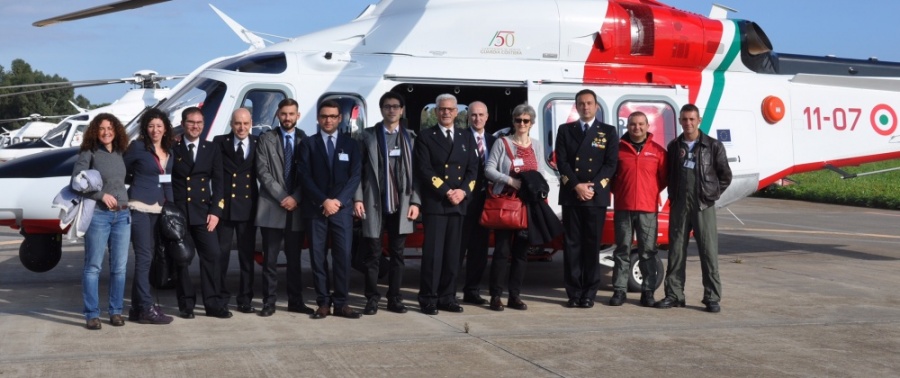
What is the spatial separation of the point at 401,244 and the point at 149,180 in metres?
1.90

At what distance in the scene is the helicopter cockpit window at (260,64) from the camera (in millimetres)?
8492

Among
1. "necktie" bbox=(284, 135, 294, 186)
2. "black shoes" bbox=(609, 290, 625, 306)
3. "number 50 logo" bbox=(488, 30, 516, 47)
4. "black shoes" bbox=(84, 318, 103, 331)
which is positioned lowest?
"black shoes" bbox=(84, 318, 103, 331)

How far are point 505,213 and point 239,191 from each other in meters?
1.99

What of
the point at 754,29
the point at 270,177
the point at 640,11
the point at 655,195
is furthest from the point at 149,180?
the point at 754,29

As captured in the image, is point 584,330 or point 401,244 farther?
point 401,244

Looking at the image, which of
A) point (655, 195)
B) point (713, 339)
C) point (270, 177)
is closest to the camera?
point (713, 339)

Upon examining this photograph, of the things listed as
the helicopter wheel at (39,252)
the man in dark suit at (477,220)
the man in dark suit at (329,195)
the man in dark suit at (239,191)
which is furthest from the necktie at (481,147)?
the helicopter wheel at (39,252)

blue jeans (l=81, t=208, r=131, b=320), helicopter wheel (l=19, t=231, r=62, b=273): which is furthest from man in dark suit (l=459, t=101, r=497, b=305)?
helicopter wheel (l=19, t=231, r=62, b=273)

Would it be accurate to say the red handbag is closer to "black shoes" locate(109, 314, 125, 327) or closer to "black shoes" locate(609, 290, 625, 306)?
"black shoes" locate(609, 290, 625, 306)

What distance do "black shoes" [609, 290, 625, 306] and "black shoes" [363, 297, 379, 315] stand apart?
6.42 feet

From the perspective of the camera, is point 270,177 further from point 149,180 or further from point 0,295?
point 0,295

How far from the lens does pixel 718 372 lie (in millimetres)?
5582

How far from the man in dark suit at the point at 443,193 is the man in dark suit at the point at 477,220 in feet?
0.47

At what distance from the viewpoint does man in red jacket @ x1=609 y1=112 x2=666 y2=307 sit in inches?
310
